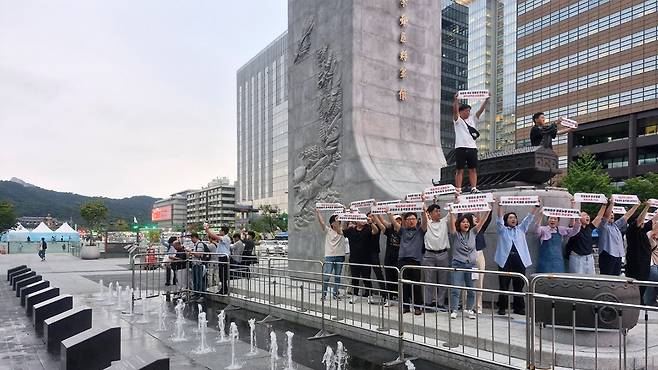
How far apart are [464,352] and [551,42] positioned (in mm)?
63126

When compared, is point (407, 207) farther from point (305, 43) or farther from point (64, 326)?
point (305, 43)

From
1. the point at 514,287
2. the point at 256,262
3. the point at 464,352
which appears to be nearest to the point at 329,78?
the point at 256,262

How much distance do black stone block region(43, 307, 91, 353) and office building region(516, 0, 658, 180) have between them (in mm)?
55053

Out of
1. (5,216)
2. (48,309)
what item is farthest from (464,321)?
(5,216)

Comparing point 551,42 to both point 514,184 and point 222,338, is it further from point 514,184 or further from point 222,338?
point 222,338

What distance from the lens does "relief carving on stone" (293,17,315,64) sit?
47.9ft

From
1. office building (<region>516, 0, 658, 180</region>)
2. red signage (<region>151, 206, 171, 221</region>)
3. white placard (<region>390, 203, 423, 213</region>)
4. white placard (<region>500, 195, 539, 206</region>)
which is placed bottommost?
red signage (<region>151, 206, 171, 221</region>)

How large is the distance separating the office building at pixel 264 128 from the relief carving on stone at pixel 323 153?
99.5m

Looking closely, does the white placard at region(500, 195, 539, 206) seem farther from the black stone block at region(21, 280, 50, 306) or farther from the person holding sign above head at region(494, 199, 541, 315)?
the black stone block at region(21, 280, 50, 306)

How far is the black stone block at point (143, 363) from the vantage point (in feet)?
12.9

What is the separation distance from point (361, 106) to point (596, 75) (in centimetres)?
5234

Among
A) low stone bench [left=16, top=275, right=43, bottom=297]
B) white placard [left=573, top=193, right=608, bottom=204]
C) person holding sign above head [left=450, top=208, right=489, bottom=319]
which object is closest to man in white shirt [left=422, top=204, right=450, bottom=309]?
person holding sign above head [left=450, top=208, right=489, bottom=319]

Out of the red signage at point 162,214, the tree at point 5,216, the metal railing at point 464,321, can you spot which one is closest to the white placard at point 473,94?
the metal railing at point 464,321

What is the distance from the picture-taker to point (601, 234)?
8172 mm
